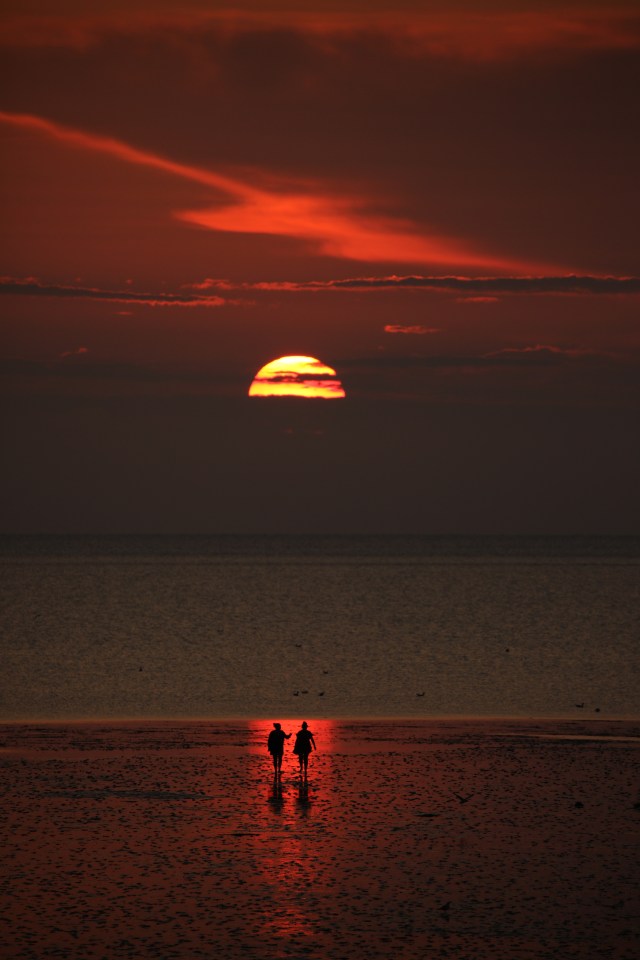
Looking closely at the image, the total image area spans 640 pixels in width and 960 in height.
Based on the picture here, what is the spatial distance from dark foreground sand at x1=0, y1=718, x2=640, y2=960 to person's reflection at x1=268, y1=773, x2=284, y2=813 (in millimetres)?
128

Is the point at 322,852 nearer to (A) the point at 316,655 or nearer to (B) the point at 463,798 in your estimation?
(B) the point at 463,798

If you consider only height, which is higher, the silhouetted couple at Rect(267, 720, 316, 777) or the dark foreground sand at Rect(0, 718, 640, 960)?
the silhouetted couple at Rect(267, 720, 316, 777)

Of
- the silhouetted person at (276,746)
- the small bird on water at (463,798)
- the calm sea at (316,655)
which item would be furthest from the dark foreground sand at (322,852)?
the calm sea at (316,655)

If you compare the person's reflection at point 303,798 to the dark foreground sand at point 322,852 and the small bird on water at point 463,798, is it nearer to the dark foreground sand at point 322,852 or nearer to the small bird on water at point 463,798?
the dark foreground sand at point 322,852

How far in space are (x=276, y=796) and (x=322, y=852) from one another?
5889mm

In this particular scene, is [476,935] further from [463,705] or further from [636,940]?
[463,705]

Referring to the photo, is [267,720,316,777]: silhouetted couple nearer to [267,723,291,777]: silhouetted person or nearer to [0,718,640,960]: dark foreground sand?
[267,723,291,777]: silhouetted person

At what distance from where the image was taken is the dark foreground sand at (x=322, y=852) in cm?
2166

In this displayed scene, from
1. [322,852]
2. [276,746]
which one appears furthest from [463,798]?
[322,852]

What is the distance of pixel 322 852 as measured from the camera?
2680cm

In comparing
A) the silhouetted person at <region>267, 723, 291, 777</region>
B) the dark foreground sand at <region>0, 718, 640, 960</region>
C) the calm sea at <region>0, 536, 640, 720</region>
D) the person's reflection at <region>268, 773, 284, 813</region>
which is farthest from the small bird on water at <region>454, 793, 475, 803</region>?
the calm sea at <region>0, 536, 640, 720</region>

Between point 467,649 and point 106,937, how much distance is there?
70936 millimetres

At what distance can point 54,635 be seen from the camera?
338 ft

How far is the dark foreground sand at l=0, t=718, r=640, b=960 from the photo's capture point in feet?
71.1
